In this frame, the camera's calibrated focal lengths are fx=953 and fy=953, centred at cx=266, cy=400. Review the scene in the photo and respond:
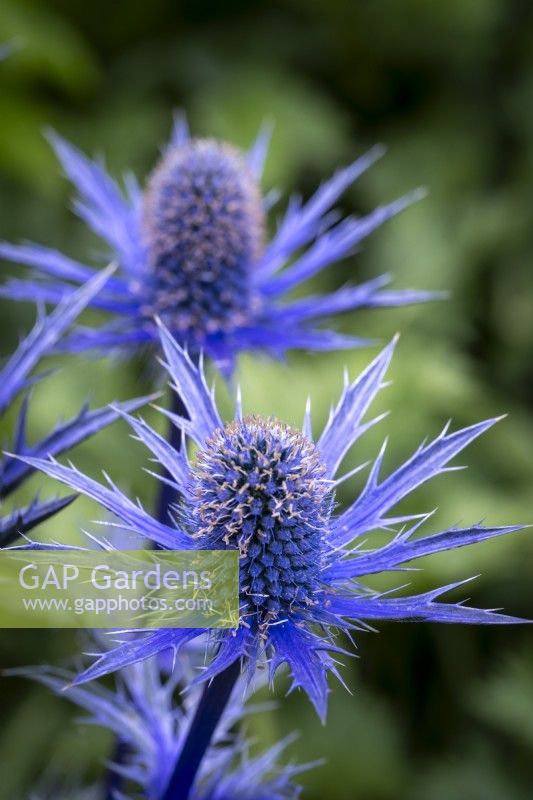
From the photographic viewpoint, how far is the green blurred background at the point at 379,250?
2.30 meters

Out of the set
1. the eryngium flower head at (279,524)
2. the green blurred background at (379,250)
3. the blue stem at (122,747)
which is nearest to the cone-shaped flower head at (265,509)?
the eryngium flower head at (279,524)

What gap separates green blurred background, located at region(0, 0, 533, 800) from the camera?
2.30m

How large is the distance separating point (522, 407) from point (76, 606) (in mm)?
2081

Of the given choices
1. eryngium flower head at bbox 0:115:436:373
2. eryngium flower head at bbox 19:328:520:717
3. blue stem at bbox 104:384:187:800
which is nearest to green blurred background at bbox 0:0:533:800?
blue stem at bbox 104:384:187:800

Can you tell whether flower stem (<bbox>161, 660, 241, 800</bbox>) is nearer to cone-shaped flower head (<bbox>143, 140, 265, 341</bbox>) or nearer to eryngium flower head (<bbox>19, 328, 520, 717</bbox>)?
eryngium flower head (<bbox>19, 328, 520, 717</bbox>)

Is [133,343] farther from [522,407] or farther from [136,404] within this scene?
[522,407]

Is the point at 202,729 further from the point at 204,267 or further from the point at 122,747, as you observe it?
the point at 204,267

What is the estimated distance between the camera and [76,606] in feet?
3.28

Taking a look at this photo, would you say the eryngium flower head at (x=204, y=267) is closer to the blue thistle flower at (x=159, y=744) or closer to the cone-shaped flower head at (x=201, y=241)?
the cone-shaped flower head at (x=201, y=241)

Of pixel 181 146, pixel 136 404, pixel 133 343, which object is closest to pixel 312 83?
pixel 181 146

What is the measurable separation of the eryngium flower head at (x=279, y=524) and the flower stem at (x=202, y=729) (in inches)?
0.9

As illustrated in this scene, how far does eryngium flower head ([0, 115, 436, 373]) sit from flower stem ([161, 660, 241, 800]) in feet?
2.03

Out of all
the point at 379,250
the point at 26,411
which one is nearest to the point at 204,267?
the point at 26,411

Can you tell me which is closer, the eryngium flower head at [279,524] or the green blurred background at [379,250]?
the eryngium flower head at [279,524]
